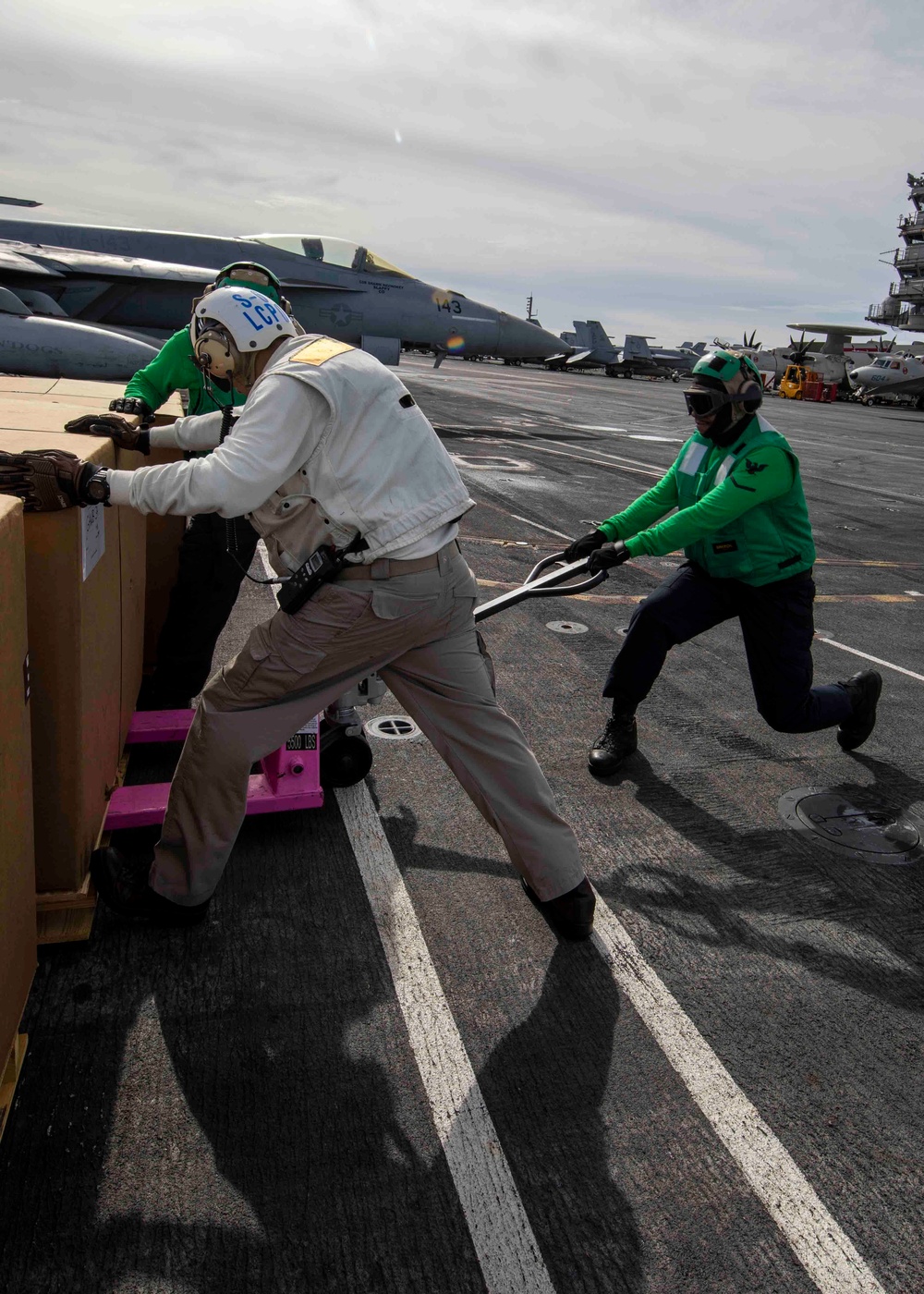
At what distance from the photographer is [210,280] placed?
1673 centimetres

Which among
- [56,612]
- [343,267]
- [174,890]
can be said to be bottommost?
[174,890]

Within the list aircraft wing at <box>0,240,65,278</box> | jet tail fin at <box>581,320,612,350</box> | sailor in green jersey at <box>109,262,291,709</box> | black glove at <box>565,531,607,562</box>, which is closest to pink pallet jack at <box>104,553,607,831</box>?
black glove at <box>565,531,607,562</box>

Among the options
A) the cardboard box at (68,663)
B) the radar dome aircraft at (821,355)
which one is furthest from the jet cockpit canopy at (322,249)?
the radar dome aircraft at (821,355)

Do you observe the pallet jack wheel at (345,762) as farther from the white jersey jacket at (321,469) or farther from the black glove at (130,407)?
the black glove at (130,407)

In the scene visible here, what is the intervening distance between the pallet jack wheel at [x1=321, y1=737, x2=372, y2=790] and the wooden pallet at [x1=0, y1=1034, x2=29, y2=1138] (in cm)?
174

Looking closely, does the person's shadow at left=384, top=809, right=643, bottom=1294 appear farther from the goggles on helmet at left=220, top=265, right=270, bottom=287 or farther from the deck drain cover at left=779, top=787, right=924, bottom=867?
the goggles on helmet at left=220, top=265, right=270, bottom=287

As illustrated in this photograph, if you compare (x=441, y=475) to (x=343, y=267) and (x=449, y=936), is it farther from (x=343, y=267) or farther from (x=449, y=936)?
(x=343, y=267)

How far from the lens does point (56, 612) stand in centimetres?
264

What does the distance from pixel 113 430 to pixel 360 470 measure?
1.31m

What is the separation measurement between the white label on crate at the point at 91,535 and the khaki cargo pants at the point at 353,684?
549mm

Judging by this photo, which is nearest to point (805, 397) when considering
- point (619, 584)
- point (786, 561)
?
point (619, 584)

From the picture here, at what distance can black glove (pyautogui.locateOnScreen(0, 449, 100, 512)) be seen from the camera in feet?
7.94

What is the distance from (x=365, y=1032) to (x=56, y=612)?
155 cm

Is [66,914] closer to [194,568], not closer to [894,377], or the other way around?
[194,568]
